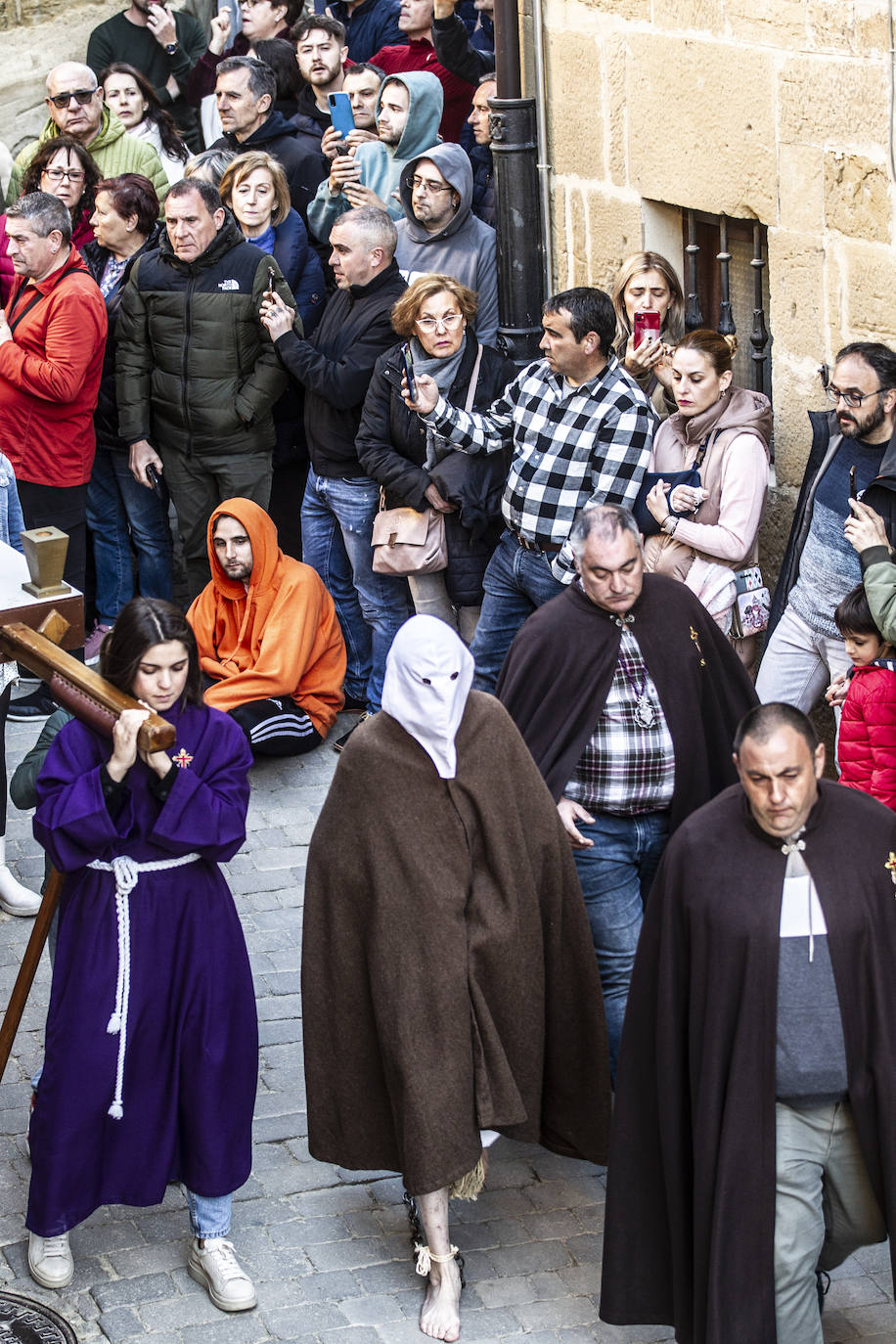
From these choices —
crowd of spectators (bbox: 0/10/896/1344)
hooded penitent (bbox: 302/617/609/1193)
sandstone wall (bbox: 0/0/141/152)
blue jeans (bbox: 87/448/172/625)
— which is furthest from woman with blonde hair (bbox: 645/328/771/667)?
sandstone wall (bbox: 0/0/141/152)

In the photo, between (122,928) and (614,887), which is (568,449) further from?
(122,928)

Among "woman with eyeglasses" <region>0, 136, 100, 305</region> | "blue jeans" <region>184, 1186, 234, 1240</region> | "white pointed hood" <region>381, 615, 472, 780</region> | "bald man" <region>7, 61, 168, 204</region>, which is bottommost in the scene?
"blue jeans" <region>184, 1186, 234, 1240</region>

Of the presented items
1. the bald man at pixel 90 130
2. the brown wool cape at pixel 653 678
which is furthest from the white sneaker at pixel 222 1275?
the bald man at pixel 90 130

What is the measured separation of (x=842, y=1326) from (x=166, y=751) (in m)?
2.31

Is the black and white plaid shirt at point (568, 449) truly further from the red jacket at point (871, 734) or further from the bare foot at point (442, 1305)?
the bare foot at point (442, 1305)

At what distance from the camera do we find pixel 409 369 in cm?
792

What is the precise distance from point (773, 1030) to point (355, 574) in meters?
4.50

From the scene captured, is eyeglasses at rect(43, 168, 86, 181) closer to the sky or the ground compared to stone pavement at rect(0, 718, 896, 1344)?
closer to the sky

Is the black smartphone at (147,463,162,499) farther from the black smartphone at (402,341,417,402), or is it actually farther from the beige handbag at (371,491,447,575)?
the black smartphone at (402,341,417,402)

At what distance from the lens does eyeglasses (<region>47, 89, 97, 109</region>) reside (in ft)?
32.8

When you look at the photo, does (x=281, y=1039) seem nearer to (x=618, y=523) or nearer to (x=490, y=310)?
(x=618, y=523)

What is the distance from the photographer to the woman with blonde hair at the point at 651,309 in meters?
7.52

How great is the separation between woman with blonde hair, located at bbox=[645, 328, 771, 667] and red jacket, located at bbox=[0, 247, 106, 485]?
9.71 feet

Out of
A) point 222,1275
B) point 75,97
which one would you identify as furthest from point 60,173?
point 222,1275
